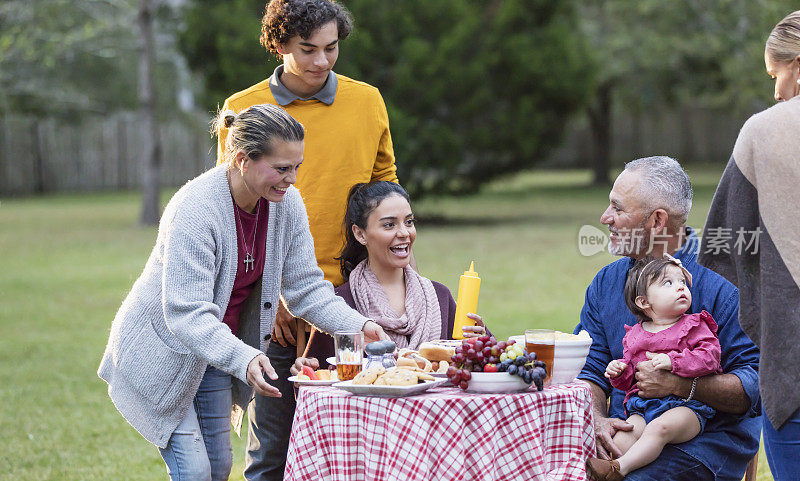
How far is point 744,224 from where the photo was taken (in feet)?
9.92

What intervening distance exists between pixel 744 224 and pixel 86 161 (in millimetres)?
27494

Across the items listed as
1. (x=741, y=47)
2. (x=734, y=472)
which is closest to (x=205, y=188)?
(x=734, y=472)

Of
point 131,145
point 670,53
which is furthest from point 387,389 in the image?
point 131,145

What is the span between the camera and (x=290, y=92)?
450 centimetres

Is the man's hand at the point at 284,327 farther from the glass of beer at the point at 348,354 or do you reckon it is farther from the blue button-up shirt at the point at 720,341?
the blue button-up shirt at the point at 720,341

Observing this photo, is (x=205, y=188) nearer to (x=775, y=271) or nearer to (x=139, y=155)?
(x=775, y=271)

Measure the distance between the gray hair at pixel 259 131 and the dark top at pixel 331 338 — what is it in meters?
0.86

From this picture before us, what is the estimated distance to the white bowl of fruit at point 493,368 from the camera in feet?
11.0

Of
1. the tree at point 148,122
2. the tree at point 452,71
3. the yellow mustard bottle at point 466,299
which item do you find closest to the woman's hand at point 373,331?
the yellow mustard bottle at point 466,299

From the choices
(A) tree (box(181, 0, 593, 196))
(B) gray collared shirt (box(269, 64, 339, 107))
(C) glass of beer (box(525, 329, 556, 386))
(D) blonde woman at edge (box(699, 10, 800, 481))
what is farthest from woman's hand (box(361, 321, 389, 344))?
(A) tree (box(181, 0, 593, 196))

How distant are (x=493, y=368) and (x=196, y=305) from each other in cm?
102

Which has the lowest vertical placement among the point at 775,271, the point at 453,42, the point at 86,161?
the point at 86,161

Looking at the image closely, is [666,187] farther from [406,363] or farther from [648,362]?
[406,363]

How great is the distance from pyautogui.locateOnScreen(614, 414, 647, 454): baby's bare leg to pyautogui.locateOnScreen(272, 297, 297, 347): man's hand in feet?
4.76
